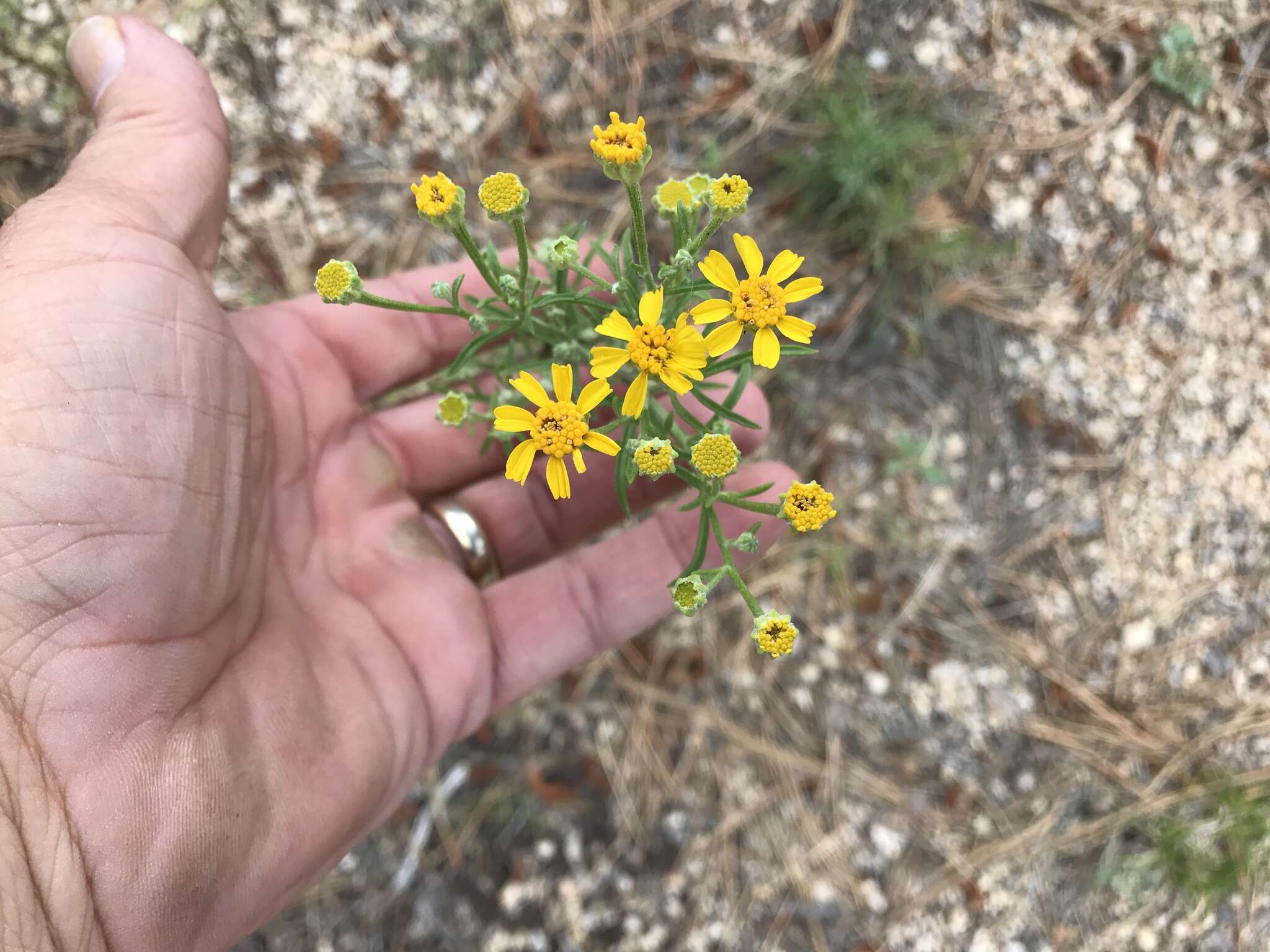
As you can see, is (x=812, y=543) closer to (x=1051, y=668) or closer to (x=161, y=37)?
(x=1051, y=668)

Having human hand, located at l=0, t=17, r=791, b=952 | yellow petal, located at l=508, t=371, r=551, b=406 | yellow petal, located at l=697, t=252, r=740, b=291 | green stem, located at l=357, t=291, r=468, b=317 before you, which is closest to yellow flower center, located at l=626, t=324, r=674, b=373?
yellow petal, located at l=697, t=252, r=740, b=291

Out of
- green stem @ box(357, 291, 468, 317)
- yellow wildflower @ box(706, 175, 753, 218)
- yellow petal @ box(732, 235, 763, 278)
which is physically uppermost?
yellow wildflower @ box(706, 175, 753, 218)

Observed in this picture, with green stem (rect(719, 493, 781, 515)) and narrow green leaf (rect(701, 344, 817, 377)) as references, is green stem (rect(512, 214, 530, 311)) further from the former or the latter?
green stem (rect(719, 493, 781, 515))

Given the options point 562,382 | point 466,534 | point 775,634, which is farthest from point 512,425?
point 466,534

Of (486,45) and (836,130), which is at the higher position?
(486,45)

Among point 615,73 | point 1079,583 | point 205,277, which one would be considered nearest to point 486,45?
point 615,73
